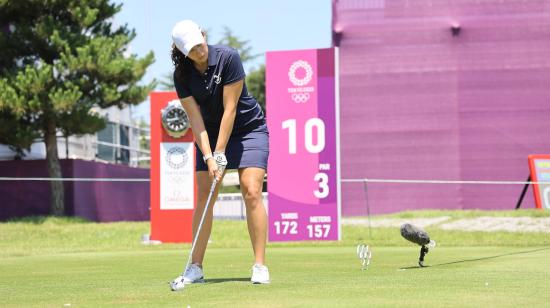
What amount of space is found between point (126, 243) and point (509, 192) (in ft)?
37.6

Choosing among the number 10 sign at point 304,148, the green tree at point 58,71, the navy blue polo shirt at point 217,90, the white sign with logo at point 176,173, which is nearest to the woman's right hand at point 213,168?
the navy blue polo shirt at point 217,90

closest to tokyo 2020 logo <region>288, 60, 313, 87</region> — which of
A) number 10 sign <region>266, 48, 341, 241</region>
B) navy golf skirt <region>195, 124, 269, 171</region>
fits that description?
number 10 sign <region>266, 48, 341, 241</region>

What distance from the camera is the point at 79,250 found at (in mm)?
15141

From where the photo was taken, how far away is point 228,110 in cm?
696

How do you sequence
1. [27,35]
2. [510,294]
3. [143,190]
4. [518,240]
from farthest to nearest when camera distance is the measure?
1. [143,190]
2. [27,35]
3. [518,240]
4. [510,294]

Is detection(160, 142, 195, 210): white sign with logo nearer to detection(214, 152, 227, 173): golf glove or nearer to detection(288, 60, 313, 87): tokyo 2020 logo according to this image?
detection(288, 60, 313, 87): tokyo 2020 logo

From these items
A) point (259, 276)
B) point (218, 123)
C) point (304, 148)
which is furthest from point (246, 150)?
point (304, 148)

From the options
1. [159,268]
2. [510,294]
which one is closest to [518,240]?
[159,268]

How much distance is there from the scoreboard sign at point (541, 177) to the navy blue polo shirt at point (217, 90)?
15.5m

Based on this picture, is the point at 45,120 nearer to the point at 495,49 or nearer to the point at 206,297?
the point at 495,49

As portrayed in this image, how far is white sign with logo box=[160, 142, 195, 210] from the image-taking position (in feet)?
55.3

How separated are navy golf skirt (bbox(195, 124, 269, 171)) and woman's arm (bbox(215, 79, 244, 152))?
25 centimetres

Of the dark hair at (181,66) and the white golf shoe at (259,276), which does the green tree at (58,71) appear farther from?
the white golf shoe at (259,276)

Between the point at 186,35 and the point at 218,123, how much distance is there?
2.49 ft
